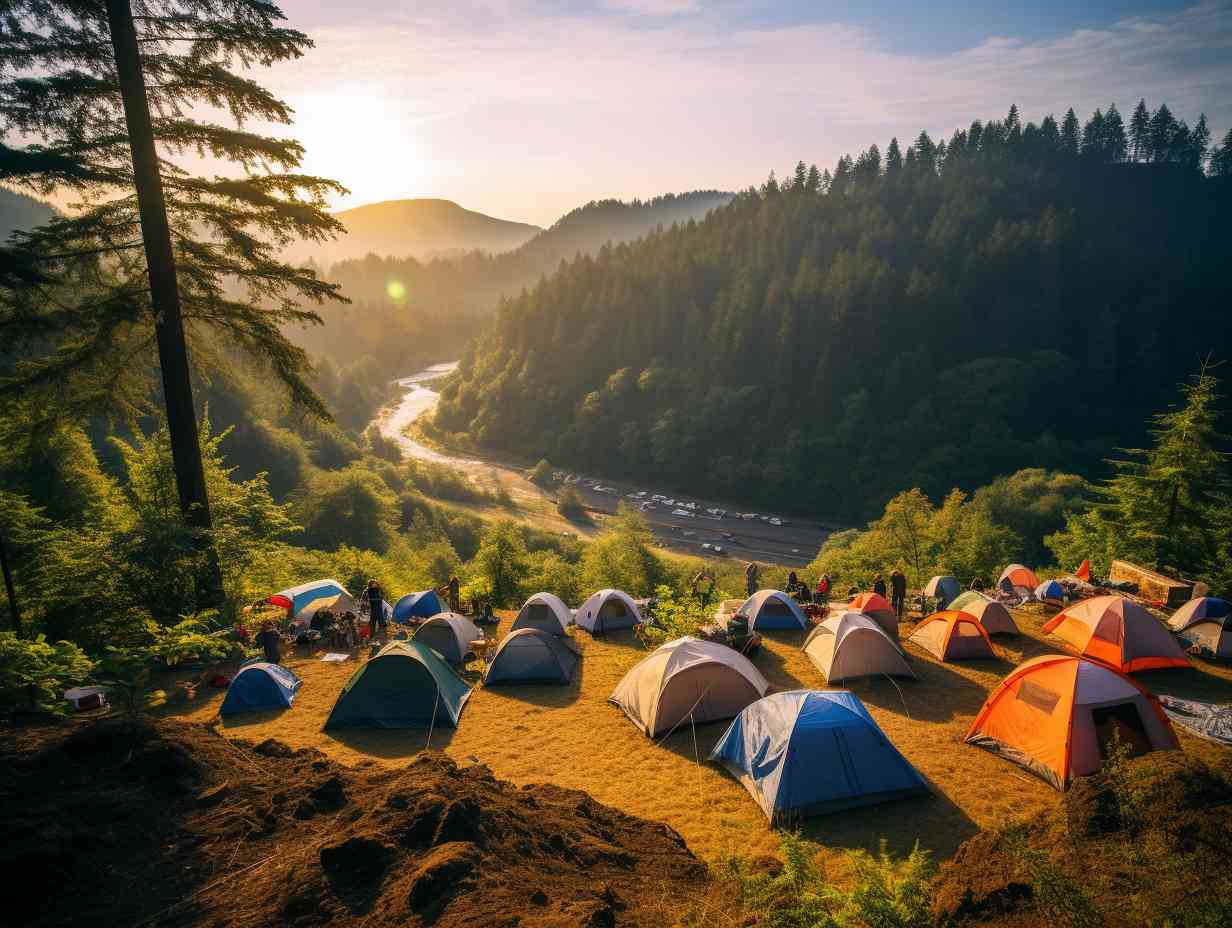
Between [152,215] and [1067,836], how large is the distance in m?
16.6

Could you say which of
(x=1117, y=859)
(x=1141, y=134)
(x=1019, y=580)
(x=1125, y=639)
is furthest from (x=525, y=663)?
(x=1141, y=134)

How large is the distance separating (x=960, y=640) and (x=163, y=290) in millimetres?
19386

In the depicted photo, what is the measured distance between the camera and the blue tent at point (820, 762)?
891 cm

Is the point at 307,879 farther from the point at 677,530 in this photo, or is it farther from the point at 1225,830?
the point at 677,530

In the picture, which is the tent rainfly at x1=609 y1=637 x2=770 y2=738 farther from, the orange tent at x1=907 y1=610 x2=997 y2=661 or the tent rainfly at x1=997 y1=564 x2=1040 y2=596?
the tent rainfly at x1=997 y1=564 x2=1040 y2=596

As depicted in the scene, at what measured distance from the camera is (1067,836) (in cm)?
596

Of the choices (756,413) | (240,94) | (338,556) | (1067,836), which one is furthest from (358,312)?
(1067,836)

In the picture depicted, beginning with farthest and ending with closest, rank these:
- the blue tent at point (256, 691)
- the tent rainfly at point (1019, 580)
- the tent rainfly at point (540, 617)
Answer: the tent rainfly at point (1019, 580), the tent rainfly at point (540, 617), the blue tent at point (256, 691)

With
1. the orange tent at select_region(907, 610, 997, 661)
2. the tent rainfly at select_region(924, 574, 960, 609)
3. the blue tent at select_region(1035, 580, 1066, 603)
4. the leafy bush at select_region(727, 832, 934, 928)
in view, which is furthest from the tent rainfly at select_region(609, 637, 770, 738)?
the blue tent at select_region(1035, 580, 1066, 603)

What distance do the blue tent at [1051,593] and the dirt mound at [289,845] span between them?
56.7 feet

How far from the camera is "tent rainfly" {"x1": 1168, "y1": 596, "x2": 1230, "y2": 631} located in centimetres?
1512

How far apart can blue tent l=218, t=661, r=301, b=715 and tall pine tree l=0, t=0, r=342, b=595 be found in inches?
129

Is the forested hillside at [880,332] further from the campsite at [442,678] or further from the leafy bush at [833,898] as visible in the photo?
the leafy bush at [833,898]

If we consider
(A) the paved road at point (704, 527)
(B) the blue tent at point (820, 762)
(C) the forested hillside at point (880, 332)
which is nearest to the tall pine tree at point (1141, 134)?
(C) the forested hillside at point (880, 332)
